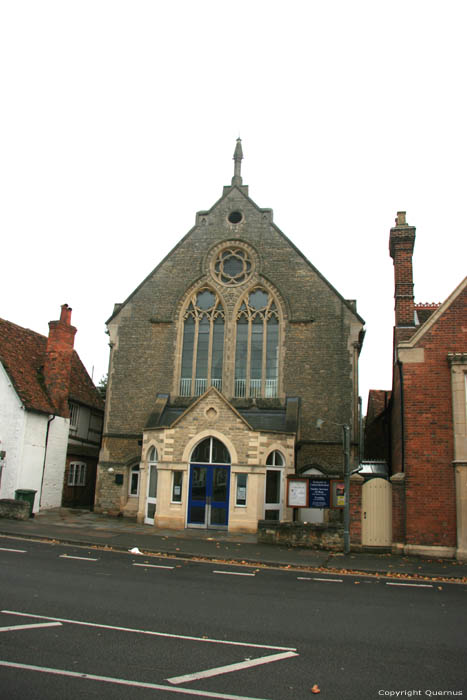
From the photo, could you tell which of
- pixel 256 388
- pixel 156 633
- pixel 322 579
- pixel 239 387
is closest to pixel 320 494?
pixel 322 579

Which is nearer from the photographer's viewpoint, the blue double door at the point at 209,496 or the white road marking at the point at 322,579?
the white road marking at the point at 322,579

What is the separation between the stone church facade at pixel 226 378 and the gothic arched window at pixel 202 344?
50 millimetres

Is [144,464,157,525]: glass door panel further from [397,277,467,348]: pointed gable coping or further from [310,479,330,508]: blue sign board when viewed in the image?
[397,277,467,348]: pointed gable coping

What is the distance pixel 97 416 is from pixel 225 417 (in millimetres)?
12805

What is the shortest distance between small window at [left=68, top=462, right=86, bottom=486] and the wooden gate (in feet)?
53.8

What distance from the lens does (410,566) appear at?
14883 mm

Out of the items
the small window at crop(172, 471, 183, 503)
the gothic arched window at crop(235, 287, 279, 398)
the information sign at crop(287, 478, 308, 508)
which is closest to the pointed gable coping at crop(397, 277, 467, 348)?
the information sign at crop(287, 478, 308, 508)

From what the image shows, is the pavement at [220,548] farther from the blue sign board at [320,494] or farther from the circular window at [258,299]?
the circular window at [258,299]

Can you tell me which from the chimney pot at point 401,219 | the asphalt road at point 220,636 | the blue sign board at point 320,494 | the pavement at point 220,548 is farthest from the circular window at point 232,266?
the asphalt road at point 220,636

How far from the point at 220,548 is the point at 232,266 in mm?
14133

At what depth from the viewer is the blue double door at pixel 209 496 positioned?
2148 cm

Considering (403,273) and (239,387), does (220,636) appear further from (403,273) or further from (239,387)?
(239,387)

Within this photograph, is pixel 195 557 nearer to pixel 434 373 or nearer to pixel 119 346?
pixel 434 373

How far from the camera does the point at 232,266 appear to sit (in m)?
27.2
